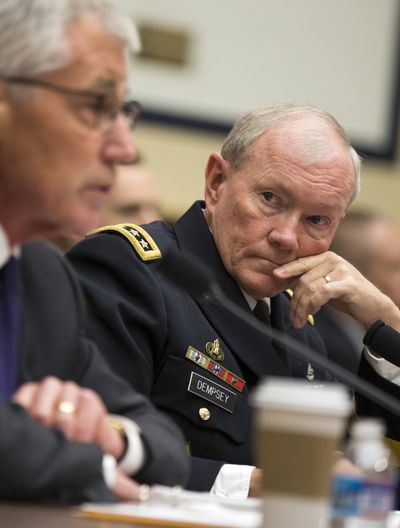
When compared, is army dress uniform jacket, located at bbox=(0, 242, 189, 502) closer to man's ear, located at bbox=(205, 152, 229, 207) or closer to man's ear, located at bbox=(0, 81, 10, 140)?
man's ear, located at bbox=(0, 81, 10, 140)

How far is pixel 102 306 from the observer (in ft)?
8.52

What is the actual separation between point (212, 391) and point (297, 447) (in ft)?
4.16

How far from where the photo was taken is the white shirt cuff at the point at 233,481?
2.48 meters

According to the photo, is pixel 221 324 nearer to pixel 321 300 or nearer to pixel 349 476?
pixel 321 300

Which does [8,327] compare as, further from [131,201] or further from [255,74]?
[255,74]

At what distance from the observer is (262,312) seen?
2971 millimetres

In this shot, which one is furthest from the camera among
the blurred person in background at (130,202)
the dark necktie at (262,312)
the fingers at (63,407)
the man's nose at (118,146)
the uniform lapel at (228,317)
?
the blurred person in background at (130,202)

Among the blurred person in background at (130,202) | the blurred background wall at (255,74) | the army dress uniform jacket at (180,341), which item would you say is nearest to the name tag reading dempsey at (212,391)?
the army dress uniform jacket at (180,341)

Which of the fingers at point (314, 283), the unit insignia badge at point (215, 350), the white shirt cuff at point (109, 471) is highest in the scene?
the fingers at point (314, 283)

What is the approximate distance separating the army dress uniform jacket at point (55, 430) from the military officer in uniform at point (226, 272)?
0.45 metres

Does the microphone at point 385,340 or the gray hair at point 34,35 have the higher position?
the gray hair at point 34,35

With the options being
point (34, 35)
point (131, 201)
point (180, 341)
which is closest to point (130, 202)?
point (131, 201)

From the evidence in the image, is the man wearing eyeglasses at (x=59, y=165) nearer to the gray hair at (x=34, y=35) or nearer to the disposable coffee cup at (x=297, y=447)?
the gray hair at (x=34, y=35)

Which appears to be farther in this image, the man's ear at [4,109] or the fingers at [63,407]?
the man's ear at [4,109]
